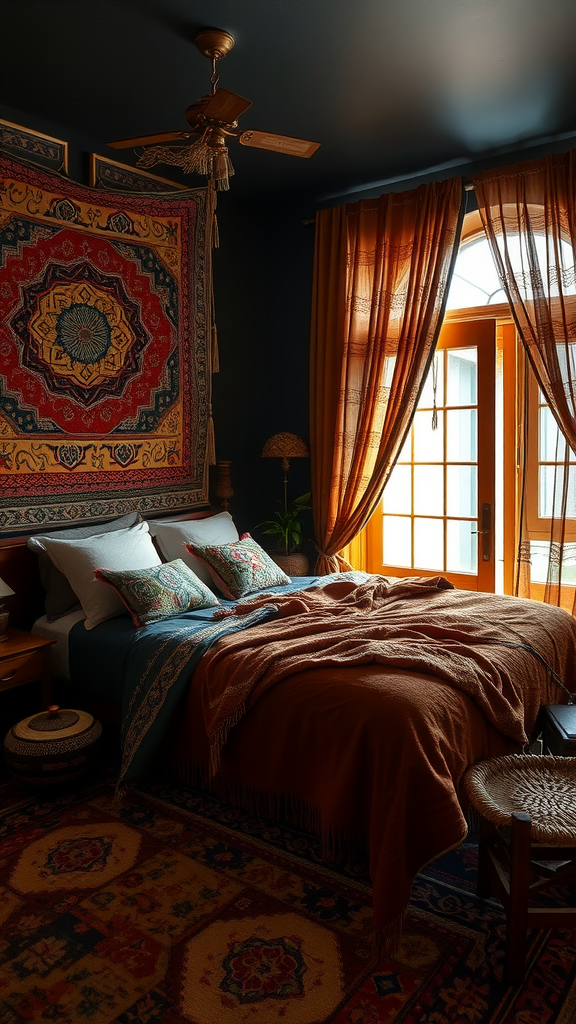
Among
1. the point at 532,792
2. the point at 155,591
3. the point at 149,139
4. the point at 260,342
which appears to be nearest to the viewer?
the point at 532,792

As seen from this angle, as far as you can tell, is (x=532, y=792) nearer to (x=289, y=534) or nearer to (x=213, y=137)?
(x=213, y=137)

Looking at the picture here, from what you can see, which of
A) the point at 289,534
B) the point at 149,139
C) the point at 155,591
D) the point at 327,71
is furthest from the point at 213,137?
the point at 289,534

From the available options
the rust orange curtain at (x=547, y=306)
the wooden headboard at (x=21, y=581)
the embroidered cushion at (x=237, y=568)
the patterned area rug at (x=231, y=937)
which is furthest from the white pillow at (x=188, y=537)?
the rust orange curtain at (x=547, y=306)

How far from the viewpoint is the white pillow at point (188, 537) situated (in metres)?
4.04

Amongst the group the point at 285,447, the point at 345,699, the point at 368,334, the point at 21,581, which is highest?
the point at 368,334

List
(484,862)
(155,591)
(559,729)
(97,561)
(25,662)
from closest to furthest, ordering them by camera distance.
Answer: (484,862), (559,729), (25,662), (155,591), (97,561)

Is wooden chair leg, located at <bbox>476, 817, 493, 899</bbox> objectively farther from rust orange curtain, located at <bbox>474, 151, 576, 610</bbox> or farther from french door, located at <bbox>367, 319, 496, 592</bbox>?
french door, located at <bbox>367, 319, 496, 592</bbox>

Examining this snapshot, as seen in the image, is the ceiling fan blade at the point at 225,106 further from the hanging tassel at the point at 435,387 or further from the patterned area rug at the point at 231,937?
the patterned area rug at the point at 231,937

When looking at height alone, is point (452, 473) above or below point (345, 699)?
above

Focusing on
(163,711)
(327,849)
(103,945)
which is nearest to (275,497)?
(163,711)

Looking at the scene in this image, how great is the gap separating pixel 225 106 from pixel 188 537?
216 cm

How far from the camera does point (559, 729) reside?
263cm

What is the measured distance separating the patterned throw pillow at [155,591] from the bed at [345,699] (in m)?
0.06

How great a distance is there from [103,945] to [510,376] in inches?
148
